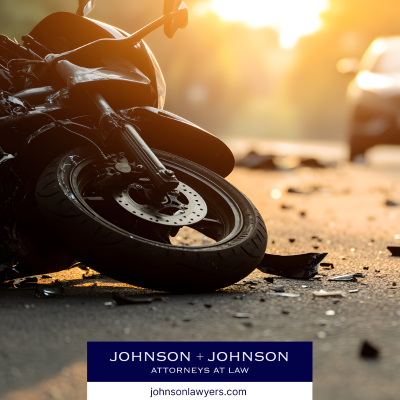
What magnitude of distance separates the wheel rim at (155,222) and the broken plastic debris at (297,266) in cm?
44

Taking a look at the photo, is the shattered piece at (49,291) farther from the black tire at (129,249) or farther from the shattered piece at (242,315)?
the shattered piece at (242,315)

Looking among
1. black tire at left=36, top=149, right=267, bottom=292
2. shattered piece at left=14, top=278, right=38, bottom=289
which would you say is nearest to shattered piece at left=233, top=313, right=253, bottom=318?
black tire at left=36, top=149, right=267, bottom=292

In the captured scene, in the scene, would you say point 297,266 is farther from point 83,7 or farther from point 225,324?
point 83,7

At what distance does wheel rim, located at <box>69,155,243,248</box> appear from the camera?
2389 millimetres

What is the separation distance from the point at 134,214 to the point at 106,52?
4.23ft

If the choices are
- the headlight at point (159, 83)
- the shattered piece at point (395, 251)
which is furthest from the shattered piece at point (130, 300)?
the shattered piece at point (395, 251)

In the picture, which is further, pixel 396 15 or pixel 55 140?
pixel 396 15

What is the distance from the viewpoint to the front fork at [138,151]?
244 centimetres

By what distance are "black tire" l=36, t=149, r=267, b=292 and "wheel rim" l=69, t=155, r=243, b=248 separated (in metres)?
0.02

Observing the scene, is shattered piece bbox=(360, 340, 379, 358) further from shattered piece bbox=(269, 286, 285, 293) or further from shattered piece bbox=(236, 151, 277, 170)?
shattered piece bbox=(236, 151, 277, 170)

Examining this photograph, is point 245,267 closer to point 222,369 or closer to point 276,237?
point 222,369

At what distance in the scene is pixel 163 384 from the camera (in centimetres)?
156

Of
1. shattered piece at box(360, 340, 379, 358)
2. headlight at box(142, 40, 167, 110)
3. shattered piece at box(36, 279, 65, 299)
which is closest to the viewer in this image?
shattered piece at box(360, 340, 379, 358)

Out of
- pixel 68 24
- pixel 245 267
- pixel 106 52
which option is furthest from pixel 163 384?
pixel 68 24
